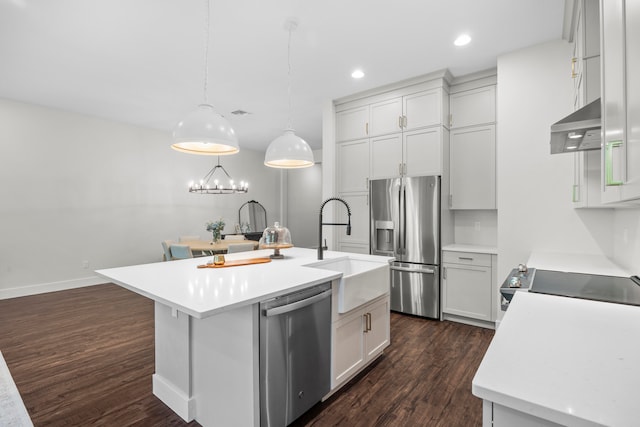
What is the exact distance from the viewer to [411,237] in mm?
3762

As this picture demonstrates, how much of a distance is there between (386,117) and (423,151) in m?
0.73

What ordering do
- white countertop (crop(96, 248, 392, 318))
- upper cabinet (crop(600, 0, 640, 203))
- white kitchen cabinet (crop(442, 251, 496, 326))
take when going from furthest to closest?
white kitchen cabinet (crop(442, 251, 496, 326)) < white countertop (crop(96, 248, 392, 318)) < upper cabinet (crop(600, 0, 640, 203))

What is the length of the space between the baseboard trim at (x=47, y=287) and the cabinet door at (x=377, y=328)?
4322 millimetres

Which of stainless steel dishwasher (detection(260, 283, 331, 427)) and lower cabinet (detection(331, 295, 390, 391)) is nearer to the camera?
stainless steel dishwasher (detection(260, 283, 331, 427))

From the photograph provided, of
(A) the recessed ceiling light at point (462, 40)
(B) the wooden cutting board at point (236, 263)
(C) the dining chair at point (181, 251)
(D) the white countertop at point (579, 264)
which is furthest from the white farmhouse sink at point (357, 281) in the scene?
(C) the dining chair at point (181, 251)

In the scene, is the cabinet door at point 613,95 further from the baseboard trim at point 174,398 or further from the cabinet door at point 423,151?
the cabinet door at point 423,151

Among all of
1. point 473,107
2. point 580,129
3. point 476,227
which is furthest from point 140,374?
point 473,107

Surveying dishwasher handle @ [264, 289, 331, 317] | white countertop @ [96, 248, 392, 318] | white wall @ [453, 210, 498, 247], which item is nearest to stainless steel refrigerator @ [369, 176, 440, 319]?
white wall @ [453, 210, 498, 247]

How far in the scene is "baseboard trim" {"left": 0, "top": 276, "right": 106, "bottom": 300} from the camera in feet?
14.6

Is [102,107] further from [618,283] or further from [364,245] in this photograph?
[618,283]

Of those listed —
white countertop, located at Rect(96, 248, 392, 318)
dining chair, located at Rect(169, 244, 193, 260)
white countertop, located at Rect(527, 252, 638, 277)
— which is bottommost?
dining chair, located at Rect(169, 244, 193, 260)

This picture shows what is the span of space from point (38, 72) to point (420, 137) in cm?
465

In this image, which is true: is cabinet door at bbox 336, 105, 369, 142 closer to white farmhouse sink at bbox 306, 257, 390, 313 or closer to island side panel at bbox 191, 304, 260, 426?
white farmhouse sink at bbox 306, 257, 390, 313

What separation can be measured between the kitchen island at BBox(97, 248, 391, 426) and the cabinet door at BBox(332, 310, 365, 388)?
215 mm
